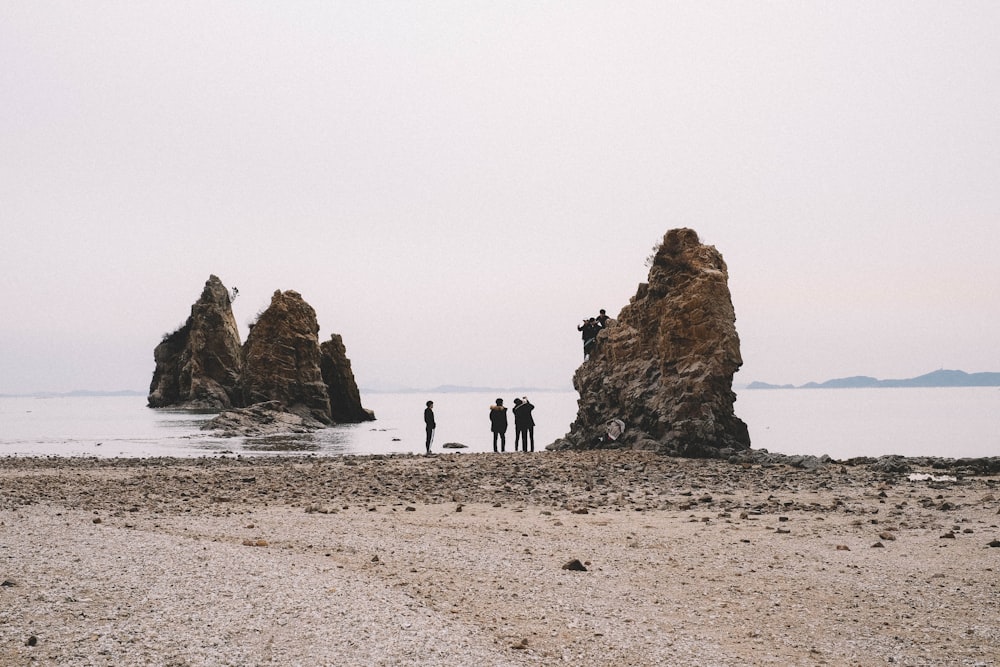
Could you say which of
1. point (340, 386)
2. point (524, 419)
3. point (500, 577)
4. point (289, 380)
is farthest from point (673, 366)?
point (340, 386)

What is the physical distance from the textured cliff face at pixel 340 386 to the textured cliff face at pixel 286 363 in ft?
13.2

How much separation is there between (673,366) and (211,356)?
281 ft

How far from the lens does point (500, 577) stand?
8422 millimetres

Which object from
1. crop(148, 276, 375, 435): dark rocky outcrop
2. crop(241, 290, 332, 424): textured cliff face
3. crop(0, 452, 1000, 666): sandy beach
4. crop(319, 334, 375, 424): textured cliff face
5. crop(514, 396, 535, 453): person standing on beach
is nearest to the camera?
crop(0, 452, 1000, 666): sandy beach

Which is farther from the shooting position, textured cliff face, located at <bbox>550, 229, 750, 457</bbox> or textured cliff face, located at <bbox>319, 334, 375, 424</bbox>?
textured cliff face, located at <bbox>319, 334, 375, 424</bbox>

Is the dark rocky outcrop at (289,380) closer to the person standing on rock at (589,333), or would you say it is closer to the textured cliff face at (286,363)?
the textured cliff face at (286,363)

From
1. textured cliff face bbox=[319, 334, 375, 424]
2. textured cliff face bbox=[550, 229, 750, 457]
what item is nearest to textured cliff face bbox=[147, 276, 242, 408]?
textured cliff face bbox=[319, 334, 375, 424]

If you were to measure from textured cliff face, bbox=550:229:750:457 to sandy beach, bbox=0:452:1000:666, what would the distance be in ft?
31.4

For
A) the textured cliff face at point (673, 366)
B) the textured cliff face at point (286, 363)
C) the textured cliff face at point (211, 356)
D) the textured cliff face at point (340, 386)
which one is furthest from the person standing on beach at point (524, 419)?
the textured cliff face at point (211, 356)

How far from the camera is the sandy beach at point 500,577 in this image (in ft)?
20.3

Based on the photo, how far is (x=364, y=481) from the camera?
1784 centimetres

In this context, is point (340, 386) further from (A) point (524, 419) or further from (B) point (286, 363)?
(A) point (524, 419)

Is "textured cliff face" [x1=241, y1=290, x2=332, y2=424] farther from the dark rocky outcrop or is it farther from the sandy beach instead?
the sandy beach

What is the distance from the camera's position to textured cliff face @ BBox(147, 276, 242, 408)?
3824 inches
